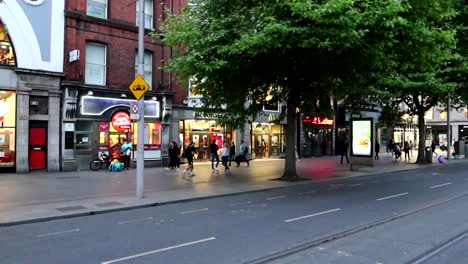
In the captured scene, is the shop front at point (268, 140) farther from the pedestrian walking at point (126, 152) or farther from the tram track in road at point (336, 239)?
the tram track in road at point (336, 239)

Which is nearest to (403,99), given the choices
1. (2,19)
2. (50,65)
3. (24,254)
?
(50,65)

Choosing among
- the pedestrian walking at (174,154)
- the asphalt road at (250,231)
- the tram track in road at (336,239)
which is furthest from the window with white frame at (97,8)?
the tram track in road at (336,239)

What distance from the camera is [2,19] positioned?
20297 mm

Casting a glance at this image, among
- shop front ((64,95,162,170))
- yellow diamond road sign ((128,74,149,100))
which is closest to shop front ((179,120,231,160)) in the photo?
shop front ((64,95,162,170))

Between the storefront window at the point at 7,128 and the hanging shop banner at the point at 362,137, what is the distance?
17.4m

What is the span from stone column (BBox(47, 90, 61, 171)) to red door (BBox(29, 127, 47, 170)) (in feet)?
0.72

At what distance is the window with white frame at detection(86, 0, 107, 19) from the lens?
23375 mm

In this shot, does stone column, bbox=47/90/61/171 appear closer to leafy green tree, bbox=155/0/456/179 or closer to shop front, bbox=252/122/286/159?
leafy green tree, bbox=155/0/456/179

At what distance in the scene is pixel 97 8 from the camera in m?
23.7

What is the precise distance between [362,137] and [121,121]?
13272mm

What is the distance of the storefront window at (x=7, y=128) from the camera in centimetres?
2058

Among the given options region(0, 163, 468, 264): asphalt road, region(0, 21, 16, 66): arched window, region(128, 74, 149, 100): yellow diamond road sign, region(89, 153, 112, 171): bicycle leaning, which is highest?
region(0, 21, 16, 66): arched window

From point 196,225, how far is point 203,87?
392 inches

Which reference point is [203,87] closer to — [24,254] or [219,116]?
[219,116]
